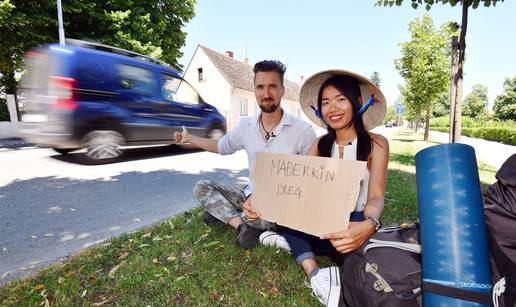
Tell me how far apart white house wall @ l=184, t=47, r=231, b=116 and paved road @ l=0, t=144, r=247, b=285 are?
671 inches

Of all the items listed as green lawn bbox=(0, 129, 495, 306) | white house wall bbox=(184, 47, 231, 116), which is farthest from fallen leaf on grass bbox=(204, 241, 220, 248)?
white house wall bbox=(184, 47, 231, 116)

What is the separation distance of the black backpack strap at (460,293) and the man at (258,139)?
1472mm

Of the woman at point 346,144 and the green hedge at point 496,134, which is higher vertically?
the woman at point 346,144

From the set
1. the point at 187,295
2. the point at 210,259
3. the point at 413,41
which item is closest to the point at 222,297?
the point at 187,295

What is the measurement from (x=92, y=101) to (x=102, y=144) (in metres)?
0.30

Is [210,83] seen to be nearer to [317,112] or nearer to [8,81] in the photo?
[8,81]

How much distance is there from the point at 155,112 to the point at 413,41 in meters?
19.3

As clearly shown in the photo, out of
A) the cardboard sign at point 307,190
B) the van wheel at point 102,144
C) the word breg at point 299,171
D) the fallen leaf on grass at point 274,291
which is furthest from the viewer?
the fallen leaf on grass at point 274,291

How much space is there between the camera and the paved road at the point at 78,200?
271cm

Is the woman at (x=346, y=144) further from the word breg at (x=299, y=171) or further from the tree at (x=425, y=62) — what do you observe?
the tree at (x=425, y=62)

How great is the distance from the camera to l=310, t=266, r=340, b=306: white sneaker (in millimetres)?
1752

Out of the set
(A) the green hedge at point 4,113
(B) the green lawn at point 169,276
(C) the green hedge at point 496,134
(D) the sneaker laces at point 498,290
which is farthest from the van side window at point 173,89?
(C) the green hedge at point 496,134

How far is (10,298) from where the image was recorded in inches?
75.5

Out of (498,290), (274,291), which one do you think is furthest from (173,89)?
(498,290)
